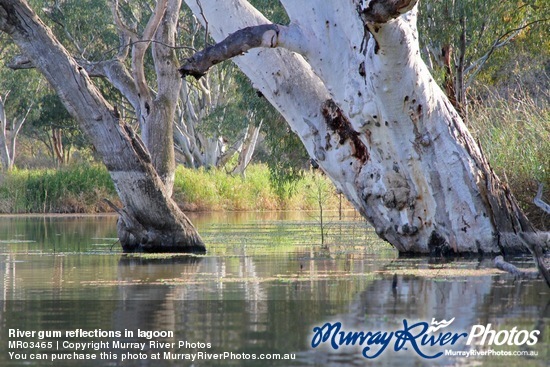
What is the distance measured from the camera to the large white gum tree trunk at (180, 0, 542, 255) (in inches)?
359

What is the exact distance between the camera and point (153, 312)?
5871mm

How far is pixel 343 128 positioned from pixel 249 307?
14.2 ft

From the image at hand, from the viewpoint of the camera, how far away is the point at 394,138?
9.44 metres

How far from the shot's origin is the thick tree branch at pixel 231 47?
890 cm

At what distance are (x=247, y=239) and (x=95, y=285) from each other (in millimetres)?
6468

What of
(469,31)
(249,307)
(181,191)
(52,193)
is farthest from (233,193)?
(249,307)

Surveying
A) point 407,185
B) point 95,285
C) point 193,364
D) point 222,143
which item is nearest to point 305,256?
point 407,185

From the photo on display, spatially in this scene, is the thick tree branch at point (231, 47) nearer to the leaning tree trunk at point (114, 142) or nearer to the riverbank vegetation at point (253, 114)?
the riverbank vegetation at point (253, 114)

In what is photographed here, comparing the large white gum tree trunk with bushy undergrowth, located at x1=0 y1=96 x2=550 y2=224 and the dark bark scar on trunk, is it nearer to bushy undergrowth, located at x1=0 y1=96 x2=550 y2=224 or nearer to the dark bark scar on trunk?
the dark bark scar on trunk

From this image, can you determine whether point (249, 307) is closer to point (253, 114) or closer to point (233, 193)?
point (253, 114)

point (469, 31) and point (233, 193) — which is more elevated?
point (469, 31)

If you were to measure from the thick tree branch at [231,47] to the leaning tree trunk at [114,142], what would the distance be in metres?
2.06
